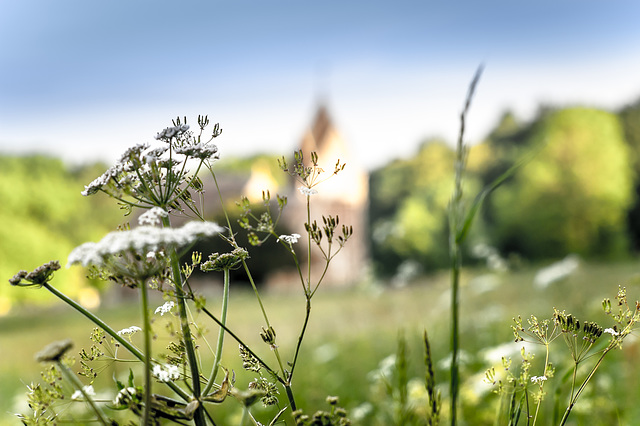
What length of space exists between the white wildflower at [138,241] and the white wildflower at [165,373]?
0.21 metres

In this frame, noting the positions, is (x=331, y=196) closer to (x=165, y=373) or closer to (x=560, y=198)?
(x=560, y=198)

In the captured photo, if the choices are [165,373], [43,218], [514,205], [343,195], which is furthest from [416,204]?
[165,373]

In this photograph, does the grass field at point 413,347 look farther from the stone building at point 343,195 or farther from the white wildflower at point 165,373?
the stone building at point 343,195

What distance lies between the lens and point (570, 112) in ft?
128

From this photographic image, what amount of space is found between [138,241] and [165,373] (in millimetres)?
245

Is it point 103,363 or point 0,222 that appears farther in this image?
point 0,222

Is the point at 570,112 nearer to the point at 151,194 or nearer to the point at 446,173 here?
the point at 446,173

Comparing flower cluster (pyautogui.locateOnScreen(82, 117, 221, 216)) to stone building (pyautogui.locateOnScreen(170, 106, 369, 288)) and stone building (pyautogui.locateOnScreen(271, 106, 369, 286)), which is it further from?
stone building (pyautogui.locateOnScreen(271, 106, 369, 286))

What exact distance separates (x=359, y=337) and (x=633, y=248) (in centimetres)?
3628

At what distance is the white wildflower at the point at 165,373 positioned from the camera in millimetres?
894

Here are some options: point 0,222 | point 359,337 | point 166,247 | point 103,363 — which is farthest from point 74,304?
point 0,222

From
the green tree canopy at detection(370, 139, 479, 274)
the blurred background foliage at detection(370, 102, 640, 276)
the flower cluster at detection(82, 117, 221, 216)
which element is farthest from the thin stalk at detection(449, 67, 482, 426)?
the blurred background foliage at detection(370, 102, 640, 276)

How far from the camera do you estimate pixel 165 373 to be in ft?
2.94

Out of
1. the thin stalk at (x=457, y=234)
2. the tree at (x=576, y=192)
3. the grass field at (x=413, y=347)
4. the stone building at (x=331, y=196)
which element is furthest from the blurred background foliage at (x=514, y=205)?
the thin stalk at (x=457, y=234)
